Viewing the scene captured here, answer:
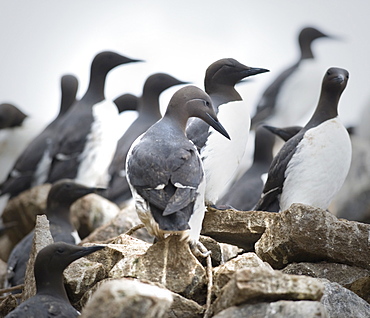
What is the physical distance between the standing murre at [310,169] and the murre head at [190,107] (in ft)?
6.06

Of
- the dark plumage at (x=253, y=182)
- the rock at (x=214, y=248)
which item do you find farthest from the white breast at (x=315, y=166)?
the rock at (x=214, y=248)

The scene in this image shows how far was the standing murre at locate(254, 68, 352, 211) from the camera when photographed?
7891 millimetres

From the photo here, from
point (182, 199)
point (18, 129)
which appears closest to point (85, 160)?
point (18, 129)

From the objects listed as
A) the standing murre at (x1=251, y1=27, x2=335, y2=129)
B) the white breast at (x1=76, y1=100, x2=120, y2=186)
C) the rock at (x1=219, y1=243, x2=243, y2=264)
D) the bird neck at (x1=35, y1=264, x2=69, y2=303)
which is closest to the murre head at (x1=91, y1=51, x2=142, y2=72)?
the white breast at (x1=76, y1=100, x2=120, y2=186)

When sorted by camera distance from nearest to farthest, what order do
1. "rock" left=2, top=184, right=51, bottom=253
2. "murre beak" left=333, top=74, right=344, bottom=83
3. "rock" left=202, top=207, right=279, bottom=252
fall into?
1. "rock" left=202, top=207, right=279, bottom=252
2. "murre beak" left=333, top=74, right=344, bottom=83
3. "rock" left=2, top=184, right=51, bottom=253

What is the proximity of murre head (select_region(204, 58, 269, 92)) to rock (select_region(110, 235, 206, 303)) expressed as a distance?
2.61 meters

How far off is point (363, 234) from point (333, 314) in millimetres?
801

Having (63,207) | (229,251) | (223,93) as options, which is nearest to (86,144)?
(63,207)

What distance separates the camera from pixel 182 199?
5379 millimetres

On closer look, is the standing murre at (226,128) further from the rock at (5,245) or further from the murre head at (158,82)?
the rock at (5,245)

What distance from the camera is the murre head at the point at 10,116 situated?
13203 millimetres

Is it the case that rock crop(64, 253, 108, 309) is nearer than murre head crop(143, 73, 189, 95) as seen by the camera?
Yes

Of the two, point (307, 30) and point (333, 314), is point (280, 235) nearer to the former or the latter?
point (333, 314)

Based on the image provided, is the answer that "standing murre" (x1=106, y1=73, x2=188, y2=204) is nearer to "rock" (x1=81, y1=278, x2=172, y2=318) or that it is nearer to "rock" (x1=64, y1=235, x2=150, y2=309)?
"rock" (x1=64, y1=235, x2=150, y2=309)
